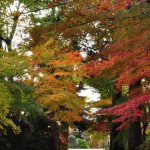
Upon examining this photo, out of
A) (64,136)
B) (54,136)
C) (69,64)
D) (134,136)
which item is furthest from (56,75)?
(64,136)

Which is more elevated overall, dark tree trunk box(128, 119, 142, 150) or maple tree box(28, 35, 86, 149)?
maple tree box(28, 35, 86, 149)

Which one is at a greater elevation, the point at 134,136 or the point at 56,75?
the point at 56,75

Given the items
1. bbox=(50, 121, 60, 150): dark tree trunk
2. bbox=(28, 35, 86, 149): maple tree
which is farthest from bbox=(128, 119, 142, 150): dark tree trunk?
bbox=(50, 121, 60, 150): dark tree trunk

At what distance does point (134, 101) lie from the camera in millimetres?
13023

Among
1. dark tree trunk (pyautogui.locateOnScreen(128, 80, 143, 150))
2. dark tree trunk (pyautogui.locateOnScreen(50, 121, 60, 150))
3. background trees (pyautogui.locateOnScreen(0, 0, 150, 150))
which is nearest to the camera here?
background trees (pyautogui.locateOnScreen(0, 0, 150, 150))

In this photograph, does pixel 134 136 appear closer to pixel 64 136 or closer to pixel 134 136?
pixel 134 136

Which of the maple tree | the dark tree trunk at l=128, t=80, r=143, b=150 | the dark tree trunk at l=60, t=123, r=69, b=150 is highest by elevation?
the maple tree

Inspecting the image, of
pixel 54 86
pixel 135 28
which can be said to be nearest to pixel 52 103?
pixel 54 86

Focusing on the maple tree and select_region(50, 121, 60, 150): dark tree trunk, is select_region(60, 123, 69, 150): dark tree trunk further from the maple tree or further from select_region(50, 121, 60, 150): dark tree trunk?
the maple tree

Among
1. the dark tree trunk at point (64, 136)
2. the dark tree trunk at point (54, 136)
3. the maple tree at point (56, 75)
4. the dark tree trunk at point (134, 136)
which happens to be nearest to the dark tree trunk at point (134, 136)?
the dark tree trunk at point (134, 136)

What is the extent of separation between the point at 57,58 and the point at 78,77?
5.36 feet

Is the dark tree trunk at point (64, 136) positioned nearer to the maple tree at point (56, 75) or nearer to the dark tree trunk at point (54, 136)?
the dark tree trunk at point (54, 136)

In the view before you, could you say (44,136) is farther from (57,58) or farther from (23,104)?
(23,104)

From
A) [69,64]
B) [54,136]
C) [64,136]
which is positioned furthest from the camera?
[64,136]
